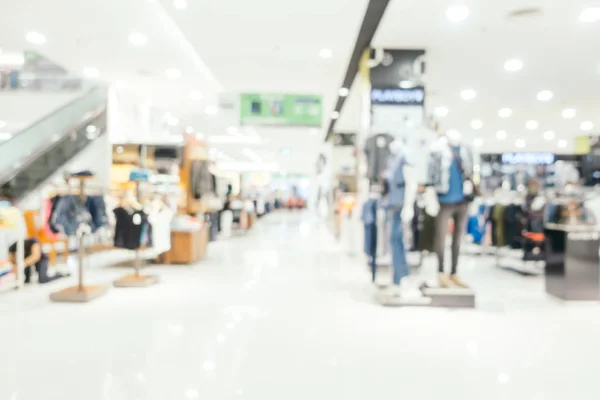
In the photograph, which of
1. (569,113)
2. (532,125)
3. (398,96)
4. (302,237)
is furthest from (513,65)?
(532,125)

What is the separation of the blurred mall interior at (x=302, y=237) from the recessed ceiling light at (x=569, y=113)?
0.08m

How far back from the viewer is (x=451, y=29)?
7164 millimetres

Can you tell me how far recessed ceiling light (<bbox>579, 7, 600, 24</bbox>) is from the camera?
6.34 metres

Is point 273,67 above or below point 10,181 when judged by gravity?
above

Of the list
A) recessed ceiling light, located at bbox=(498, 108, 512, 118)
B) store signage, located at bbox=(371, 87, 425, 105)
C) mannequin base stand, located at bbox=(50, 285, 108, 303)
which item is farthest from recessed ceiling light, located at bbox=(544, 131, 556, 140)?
mannequin base stand, located at bbox=(50, 285, 108, 303)

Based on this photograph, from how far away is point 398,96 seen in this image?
816 cm

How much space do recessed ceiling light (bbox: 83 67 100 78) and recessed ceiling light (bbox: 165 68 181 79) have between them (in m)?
1.41

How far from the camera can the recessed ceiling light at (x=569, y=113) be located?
13352 millimetres

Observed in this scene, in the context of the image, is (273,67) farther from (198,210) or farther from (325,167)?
(325,167)

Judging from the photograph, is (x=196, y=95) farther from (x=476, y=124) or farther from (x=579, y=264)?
(x=579, y=264)

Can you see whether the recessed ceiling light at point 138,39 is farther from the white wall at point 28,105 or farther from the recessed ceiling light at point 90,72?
the white wall at point 28,105

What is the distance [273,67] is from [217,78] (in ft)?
5.32

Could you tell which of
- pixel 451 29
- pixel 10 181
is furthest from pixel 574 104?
pixel 10 181

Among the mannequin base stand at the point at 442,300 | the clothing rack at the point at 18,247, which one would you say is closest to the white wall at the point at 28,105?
the clothing rack at the point at 18,247
